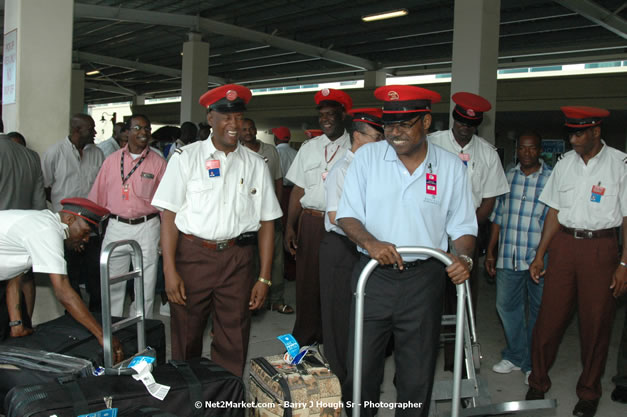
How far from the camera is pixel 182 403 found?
2615 millimetres

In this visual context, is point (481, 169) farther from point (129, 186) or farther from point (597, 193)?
point (129, 186)

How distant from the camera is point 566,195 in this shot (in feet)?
12.9

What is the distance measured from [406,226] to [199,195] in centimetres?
125

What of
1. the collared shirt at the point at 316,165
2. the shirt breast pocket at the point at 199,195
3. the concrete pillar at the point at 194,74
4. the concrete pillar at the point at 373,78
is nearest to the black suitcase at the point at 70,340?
the shirt breast pocket at the point at 199,195

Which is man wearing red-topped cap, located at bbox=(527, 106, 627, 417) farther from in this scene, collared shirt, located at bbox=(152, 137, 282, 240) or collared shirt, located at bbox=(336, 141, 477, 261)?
collared shirt, located at bbox=(152, 137, 282, 240)

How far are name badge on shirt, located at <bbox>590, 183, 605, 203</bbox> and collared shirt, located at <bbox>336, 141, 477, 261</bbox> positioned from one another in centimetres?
142

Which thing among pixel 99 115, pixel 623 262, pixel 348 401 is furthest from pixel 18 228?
pixel 99 115

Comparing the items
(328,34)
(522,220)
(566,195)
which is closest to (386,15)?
(328,34)

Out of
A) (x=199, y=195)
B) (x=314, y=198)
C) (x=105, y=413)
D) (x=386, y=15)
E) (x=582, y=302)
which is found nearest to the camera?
(x=105, y=413)

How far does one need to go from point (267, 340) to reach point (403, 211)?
9.40 ft

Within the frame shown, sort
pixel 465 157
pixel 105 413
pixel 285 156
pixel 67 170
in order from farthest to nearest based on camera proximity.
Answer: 1. pixel 285 156
2. pixel 67 170
3. pixel 465 157
4. pixel 105 413

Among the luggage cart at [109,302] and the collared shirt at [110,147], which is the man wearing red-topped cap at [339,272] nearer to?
the luggage cart at [109,302]

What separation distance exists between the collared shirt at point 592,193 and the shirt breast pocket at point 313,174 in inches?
72.1

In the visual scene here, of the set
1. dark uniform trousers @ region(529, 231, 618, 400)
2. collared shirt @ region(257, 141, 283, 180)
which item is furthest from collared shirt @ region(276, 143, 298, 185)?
dark uniform trousers @ region(529, 231, 618, 400)
